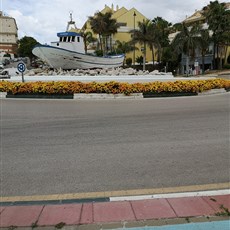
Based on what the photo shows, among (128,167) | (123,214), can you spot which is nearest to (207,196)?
(123,214)

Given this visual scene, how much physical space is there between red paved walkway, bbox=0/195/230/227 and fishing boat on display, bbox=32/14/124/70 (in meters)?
23.4

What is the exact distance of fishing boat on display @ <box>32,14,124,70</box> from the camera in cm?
2611

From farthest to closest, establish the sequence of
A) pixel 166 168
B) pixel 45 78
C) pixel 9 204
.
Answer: pixel 45 78 < pixel 166 168 < pixel 9 204

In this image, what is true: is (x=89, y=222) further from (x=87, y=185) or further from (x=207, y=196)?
(x=207, y=196)

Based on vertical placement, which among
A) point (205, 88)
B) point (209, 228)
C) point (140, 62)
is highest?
point (140, 62)

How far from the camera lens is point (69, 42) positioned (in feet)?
92.0

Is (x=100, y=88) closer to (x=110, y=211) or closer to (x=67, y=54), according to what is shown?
(x=67, y=54)

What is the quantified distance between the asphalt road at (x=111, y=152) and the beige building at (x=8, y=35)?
130778mm

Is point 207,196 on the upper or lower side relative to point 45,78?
lower

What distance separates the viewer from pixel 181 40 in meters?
49.5

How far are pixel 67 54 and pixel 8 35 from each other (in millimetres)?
119874

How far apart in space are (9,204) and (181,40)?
49152 mm

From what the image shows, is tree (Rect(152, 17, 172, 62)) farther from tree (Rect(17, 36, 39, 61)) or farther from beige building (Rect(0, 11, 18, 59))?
beige building (Rect(0, 11, 18, 59))

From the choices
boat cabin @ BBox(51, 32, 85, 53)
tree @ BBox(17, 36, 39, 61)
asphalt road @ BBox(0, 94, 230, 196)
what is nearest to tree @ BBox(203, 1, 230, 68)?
boat cabin @ BBox(51, 32, 85, 53)
